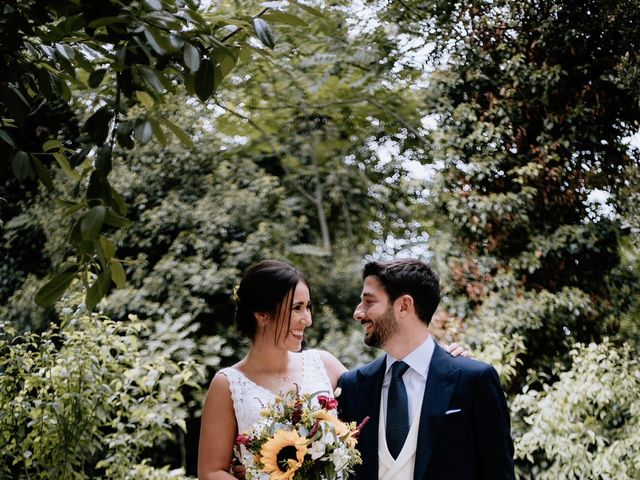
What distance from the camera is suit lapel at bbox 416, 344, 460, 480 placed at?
7.05 ft

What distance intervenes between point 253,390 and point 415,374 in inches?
20.5

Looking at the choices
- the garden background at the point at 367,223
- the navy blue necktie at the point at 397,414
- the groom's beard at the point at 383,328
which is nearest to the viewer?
the navy blue necktie at the point at 397,414

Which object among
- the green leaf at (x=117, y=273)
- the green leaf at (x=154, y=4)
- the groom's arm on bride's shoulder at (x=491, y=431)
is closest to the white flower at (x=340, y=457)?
the groom's arm on bride's shoulder at (x=491, y=431)

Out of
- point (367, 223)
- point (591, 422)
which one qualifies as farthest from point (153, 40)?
point (367, 223)

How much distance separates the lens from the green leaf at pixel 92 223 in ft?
4.51

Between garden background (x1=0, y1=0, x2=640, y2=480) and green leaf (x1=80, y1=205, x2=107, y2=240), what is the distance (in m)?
2.10

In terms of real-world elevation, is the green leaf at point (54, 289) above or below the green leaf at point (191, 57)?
below

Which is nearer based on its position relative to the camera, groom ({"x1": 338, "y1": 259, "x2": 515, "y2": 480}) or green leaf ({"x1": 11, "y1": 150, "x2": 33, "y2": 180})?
green leaf ({"x1": 11, "y1": 150, "x2": 33, "y2": 180})

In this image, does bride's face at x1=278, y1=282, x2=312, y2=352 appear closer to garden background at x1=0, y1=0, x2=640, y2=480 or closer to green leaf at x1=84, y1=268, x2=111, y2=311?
green leaf at x1=84, y1=268, x2=111, y2=311

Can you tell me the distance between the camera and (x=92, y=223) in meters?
1.38

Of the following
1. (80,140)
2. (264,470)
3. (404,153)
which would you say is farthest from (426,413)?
(404,153)

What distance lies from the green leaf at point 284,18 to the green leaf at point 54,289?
2.10 feet

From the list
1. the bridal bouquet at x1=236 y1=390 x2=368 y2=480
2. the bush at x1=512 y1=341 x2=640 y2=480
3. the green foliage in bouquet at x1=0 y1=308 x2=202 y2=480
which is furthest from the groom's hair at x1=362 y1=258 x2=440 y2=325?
the bush at x1=512 y1=341 x2=640 y2=480

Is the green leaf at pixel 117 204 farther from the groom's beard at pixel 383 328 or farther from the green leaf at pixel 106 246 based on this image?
the groom's beard at pixel 383 328
